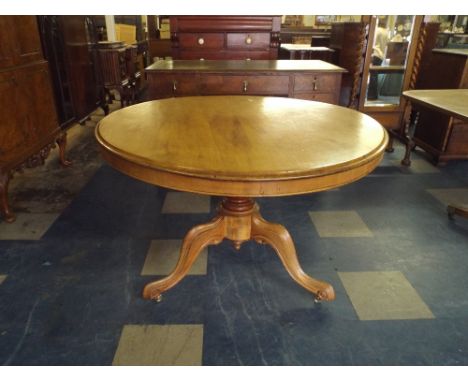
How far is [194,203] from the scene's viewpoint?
2.52 m

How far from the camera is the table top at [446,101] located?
1778 mm

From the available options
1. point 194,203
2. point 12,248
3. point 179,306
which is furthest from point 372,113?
point 12,248

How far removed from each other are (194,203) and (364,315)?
137 cm

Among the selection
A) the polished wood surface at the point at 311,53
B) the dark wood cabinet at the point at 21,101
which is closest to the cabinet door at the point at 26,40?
the dark wood cabinet at the point at 21,101

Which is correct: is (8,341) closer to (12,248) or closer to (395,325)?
(12,248)

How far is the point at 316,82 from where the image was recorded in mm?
2580

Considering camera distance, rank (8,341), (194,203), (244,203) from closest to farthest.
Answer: (8,341) < (244,203) < (194,203)

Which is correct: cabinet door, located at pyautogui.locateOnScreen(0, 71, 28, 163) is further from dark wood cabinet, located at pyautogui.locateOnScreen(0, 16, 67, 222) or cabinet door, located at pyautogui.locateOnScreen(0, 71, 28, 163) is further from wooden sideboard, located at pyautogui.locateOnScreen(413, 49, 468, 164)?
wooden sideboard, located at pyautogui.locateOnScreen(413, 49, 468, 164)

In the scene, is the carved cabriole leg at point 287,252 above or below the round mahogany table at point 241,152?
below

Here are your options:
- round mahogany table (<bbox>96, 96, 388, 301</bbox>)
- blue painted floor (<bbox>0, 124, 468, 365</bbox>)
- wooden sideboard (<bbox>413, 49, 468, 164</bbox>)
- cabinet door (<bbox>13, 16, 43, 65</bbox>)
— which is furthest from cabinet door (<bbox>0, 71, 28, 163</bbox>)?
wooden sideboard (<bbox>413, 49, 468, 164</bbox>)

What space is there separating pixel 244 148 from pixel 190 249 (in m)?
0.59

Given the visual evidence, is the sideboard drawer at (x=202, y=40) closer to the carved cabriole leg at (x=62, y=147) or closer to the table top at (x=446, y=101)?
the carved cabriole leg at (x=62, y=147)

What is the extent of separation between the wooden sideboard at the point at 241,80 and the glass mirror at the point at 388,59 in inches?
55.7

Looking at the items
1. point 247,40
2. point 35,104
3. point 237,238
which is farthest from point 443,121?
point 35,104
